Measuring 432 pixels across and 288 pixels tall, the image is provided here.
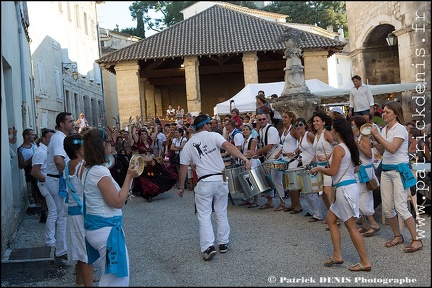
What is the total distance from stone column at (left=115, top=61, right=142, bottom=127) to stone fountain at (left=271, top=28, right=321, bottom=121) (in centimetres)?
1892

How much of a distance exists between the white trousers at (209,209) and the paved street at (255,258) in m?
0.24

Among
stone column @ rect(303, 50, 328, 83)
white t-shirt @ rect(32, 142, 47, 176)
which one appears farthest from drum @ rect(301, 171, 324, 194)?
stone column @ rect(303, 50, 328, 83)

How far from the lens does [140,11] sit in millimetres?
5820

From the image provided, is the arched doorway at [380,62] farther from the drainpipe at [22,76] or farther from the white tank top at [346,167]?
the white tank top at [346,167]

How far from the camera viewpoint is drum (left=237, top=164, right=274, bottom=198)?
8.50 metres

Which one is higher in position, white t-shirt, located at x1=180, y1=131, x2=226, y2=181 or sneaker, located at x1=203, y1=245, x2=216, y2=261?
white t-shirt, located at x1=180, y1=131, x2=226, y2=181

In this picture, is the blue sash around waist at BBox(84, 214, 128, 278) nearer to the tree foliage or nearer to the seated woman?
the tree foliage

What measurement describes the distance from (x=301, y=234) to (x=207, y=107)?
111 ft

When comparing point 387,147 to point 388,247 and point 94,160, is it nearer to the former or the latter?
point 388,247

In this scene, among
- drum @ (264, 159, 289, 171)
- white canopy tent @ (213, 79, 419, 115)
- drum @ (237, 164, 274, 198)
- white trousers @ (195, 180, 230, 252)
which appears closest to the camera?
white trousers @ (195, 180, 230, 252)

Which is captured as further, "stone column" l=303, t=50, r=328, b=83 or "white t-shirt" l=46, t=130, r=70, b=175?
"stone column" l=303, t=50, r=328, b=83

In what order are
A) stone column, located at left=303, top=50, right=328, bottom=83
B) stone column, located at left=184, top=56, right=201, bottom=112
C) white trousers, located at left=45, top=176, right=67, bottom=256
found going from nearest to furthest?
white trousers, located at left=45, top=176, right=67, bottom=256 < stone column, located at left=303, top=50, right=328, bottom=83 < stone column, located at left=184, top=56, right=201, bottom=112

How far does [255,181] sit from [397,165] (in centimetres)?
323

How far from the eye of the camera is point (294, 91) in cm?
1272
